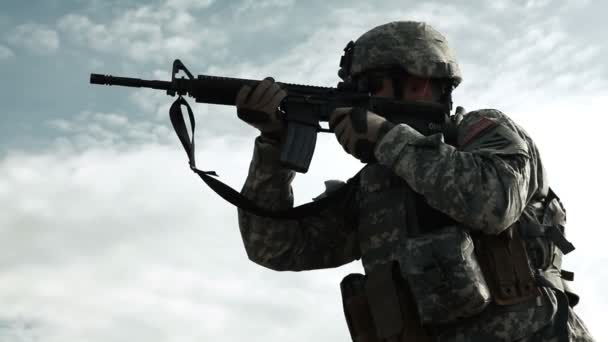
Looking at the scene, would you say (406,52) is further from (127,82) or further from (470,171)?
(127,82)

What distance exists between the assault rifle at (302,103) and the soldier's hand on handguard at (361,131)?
431 mm

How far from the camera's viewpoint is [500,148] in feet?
18.1

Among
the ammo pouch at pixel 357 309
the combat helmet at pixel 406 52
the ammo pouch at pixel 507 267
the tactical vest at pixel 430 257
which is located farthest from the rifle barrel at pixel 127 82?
the ammo pouch at pixel 507 267

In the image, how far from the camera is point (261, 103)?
630 centimetres

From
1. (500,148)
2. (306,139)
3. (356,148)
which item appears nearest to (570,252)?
(500,148)

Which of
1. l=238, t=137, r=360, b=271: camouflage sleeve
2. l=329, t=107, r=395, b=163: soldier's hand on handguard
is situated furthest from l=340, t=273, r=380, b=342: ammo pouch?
l=329, t=107, r=395, b=163: soldier's hand on handguard

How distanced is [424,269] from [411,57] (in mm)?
1827

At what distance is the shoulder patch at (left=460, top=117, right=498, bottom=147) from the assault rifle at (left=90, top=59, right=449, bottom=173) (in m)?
0.36

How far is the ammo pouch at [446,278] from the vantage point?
17.3 feet

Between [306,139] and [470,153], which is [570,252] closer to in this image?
[470,153]

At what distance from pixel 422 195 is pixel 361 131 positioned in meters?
0.62

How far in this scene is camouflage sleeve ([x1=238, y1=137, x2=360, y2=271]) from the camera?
653cm

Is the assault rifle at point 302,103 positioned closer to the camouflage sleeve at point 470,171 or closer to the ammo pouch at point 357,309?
the camouflage sleeve at point 470,171

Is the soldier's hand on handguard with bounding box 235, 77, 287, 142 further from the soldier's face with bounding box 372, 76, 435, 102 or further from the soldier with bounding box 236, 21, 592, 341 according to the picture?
the soldier's face with bounding box 372, 76, 435, 102
